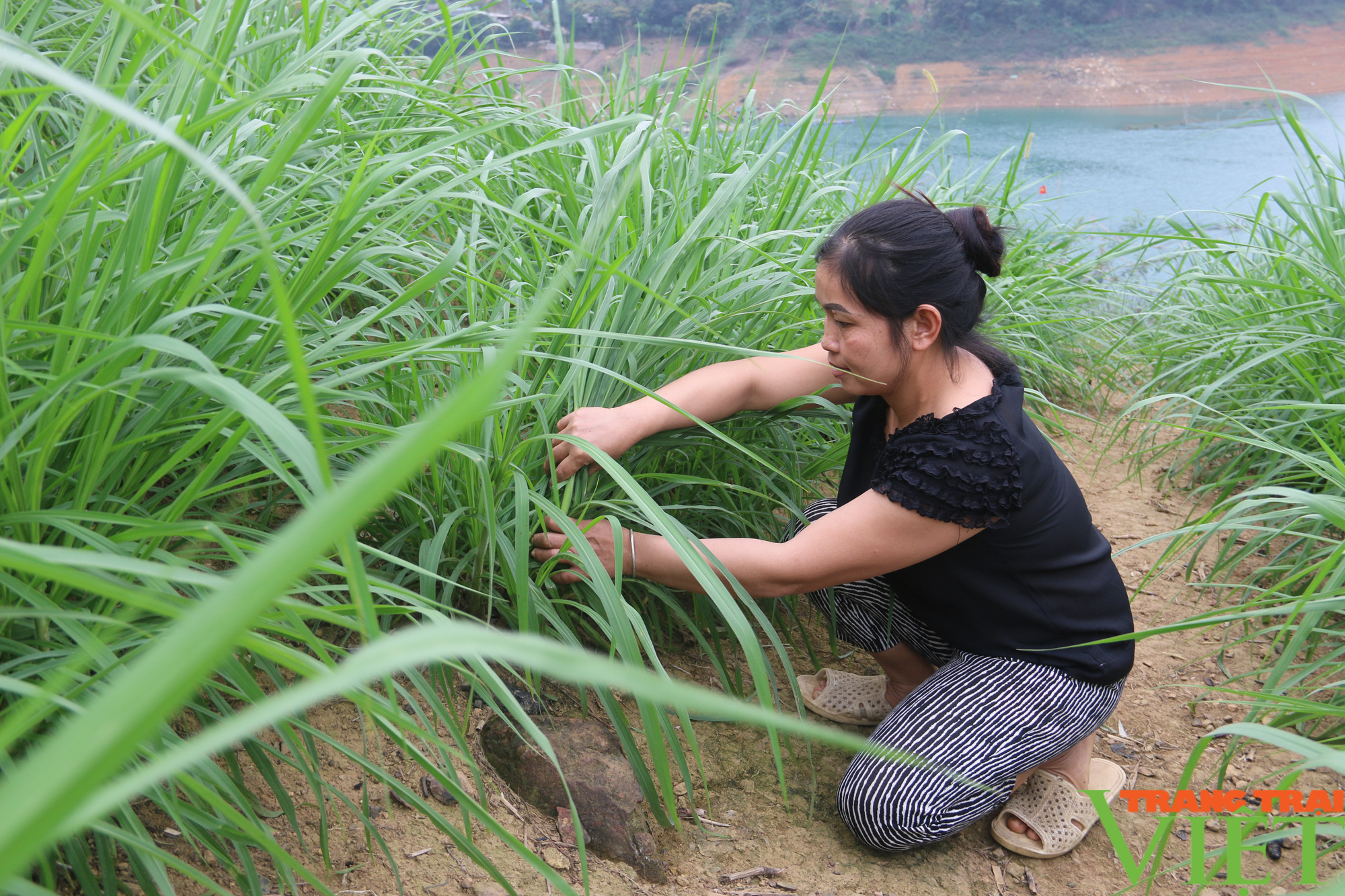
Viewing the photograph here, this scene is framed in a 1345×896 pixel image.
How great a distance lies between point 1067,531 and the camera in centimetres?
128

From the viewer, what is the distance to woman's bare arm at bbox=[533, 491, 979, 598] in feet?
3.77

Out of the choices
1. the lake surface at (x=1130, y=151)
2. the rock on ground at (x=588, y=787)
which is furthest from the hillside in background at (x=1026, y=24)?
the rock on ground at (x=588, y=787)

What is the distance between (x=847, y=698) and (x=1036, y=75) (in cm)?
504

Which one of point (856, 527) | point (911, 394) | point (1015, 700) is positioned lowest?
point (1015, 700)

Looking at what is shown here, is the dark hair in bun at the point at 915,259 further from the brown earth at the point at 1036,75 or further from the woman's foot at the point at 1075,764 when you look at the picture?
the brown earth at the point at 1036,75

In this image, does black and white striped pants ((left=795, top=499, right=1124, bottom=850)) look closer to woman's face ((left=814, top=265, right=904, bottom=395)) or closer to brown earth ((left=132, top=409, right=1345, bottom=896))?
brown earth ((left=132, top=409, right=1345, bottom=896))

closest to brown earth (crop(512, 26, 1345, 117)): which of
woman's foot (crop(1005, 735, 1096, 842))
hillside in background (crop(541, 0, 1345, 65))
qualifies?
hillside in background (crop(541, 0, 1345, 65))

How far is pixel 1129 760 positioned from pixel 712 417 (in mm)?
911

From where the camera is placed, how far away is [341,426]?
1.05 meters

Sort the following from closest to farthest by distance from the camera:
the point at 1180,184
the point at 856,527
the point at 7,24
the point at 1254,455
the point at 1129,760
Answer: the point at 7,24
the point at 856,527
the point at 1129,760
the point at 1254,455
the point at 1180,184

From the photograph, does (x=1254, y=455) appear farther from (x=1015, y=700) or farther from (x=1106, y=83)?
(x=1106, y=83)

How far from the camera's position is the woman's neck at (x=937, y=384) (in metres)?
1.24

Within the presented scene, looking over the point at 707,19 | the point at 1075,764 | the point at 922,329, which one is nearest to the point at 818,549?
the point at 922,329

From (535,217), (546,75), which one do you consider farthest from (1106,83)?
(535,217)
